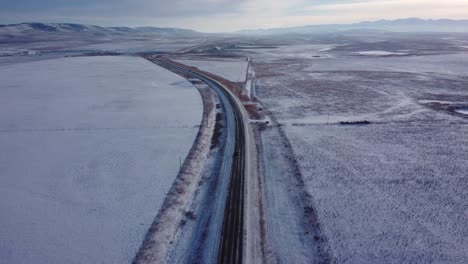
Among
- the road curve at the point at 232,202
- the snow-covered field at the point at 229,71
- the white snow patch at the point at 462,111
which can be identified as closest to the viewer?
the road curve at the point at 232,202

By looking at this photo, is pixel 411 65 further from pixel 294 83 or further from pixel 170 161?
pixel 170 161

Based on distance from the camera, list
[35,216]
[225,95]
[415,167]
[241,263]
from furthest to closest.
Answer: [225,95], [415,167], [35,216], [241,263]

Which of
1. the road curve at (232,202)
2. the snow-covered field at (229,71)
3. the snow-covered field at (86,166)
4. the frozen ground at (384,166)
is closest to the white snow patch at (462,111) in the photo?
the frozen ground at (384,166)

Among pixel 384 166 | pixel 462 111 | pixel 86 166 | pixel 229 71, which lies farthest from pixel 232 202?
pixel 229 71

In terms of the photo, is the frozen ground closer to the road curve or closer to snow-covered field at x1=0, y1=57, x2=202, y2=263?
the road curve

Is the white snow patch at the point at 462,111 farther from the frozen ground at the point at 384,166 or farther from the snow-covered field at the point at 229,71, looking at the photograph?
the snow-covered field at the point at 229,71

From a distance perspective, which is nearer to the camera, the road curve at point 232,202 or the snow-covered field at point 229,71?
the road curve at point 232,202

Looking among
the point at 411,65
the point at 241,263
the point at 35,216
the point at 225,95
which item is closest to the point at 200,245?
the point at 241,263
